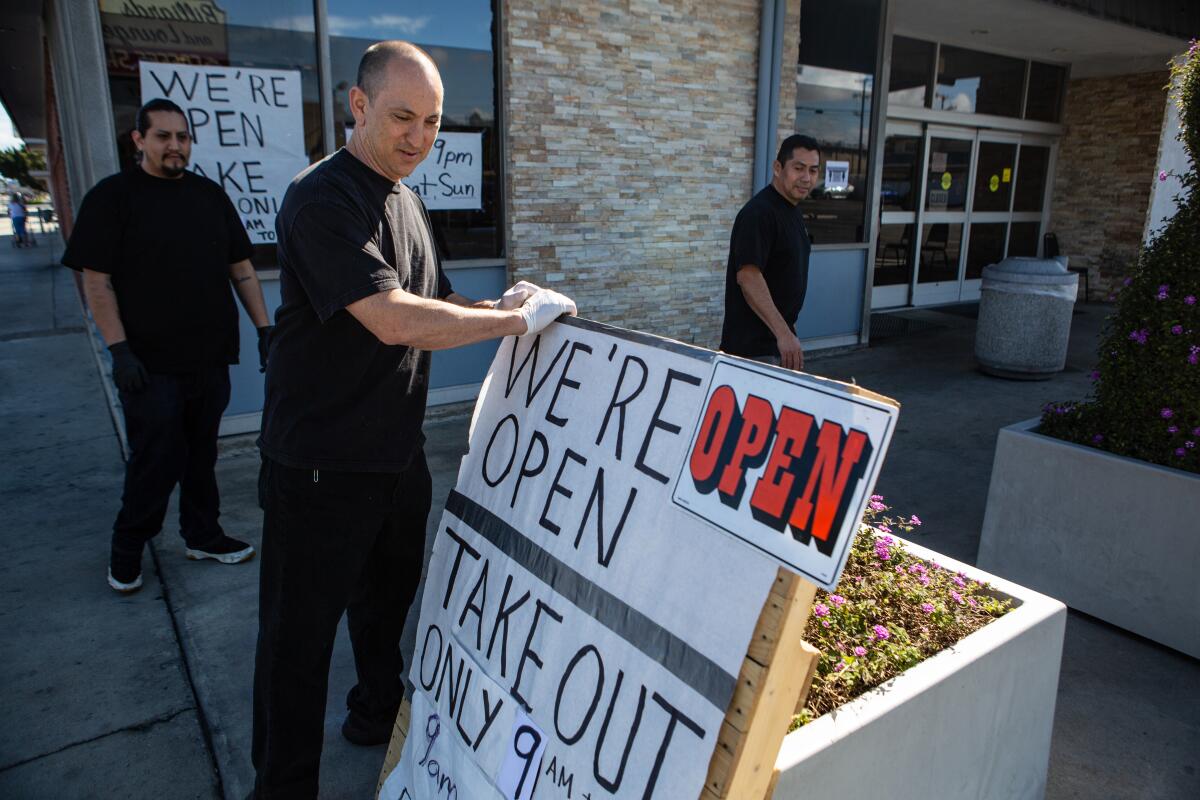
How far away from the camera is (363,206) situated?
2.02 metres

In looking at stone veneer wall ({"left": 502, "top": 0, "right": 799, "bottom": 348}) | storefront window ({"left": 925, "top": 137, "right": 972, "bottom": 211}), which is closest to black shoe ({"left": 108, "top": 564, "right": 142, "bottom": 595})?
stone veneer wall ({"left": 502, "top": 0, "right": 799, "bottom": 348})

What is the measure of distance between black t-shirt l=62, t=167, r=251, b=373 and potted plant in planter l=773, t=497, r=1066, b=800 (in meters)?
2.81

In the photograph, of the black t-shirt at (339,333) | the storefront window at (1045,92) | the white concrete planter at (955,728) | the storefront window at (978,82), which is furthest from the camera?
the storefront window at (1045,92)

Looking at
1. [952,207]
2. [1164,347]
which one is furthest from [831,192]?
[1164,347]

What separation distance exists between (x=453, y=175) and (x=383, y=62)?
4.12 meters

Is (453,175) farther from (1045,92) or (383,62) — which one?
(1045,92)

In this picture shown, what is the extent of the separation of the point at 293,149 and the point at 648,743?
4913 mm

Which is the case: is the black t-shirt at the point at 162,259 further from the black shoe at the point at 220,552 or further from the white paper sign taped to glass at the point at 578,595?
the white paper sign taped to glass at the point at 578,595

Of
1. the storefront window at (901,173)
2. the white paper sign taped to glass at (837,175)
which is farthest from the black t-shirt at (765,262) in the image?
the storefront window at (901,173)

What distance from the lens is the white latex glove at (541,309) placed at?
6.88 feet

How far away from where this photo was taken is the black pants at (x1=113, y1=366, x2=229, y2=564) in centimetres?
345

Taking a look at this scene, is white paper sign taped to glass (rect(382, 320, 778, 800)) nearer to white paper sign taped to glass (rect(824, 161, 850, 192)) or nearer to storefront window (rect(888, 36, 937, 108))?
white paper sign taped to glass (rect(824, 161, 850, 192))

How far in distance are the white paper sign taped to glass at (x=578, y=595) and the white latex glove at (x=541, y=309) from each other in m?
0.05

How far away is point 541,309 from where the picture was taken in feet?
A: 6.97
